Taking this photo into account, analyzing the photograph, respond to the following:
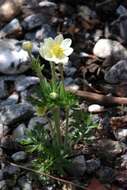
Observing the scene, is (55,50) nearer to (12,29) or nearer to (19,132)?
(19,132)

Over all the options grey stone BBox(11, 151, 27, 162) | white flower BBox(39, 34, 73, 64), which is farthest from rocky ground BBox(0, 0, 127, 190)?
white flower BBox(39, 34, 73, 64)

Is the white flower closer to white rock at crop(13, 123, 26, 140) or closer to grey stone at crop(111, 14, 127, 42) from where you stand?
white rock at crop(13, 123, 26, 140)

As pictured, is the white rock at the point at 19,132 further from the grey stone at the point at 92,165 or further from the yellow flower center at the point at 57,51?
the yellow flower center at the point at 57,51

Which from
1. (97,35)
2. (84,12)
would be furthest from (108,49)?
(84,12)

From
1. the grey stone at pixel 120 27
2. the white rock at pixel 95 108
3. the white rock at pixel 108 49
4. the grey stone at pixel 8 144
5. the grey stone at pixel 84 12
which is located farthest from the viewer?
the grey stone at pixel 84 12

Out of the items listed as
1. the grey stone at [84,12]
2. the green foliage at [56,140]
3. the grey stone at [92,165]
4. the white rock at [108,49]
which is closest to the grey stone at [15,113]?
the green foliage at [56,140]
